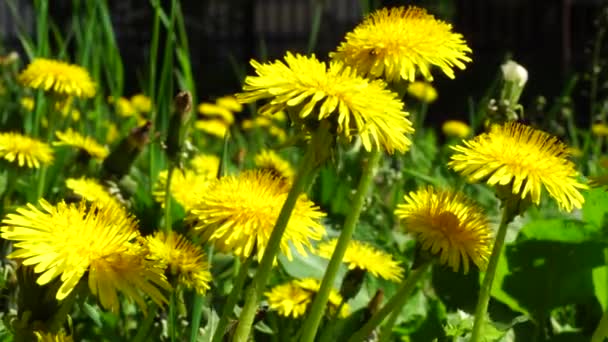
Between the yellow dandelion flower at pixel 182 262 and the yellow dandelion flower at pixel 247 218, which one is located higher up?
the yellow dandelion flower at pixel 247 218

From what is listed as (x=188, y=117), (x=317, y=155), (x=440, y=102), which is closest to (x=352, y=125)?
(x=317, y=155)

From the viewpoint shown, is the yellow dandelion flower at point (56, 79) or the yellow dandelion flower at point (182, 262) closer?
the yellow dandelion flower at point (182, 262)

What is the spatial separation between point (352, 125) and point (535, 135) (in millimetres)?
264

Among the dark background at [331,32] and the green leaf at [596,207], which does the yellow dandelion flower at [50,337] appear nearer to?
the green leaf at [596,207]

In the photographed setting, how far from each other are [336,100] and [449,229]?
26 centimetres

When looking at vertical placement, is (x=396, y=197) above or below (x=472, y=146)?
below

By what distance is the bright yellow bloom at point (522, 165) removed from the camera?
3.27 ft

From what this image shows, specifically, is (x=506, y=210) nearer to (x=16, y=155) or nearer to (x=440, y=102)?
(x=16, y=155)

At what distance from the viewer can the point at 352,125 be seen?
0.91 meters

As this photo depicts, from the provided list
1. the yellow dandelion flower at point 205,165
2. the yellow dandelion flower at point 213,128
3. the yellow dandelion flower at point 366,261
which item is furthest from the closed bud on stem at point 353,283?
the yellow dandelion flower at point 213,128

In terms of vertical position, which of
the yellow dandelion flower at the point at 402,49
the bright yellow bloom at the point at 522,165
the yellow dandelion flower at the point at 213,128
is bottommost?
the yellow dandelion flower at the point at 213,128

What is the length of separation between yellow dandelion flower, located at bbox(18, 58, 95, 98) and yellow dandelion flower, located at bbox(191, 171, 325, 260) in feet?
3.14

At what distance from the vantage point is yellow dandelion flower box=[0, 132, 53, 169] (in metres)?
1.67

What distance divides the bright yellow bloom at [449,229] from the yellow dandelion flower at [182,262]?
0.24 m
